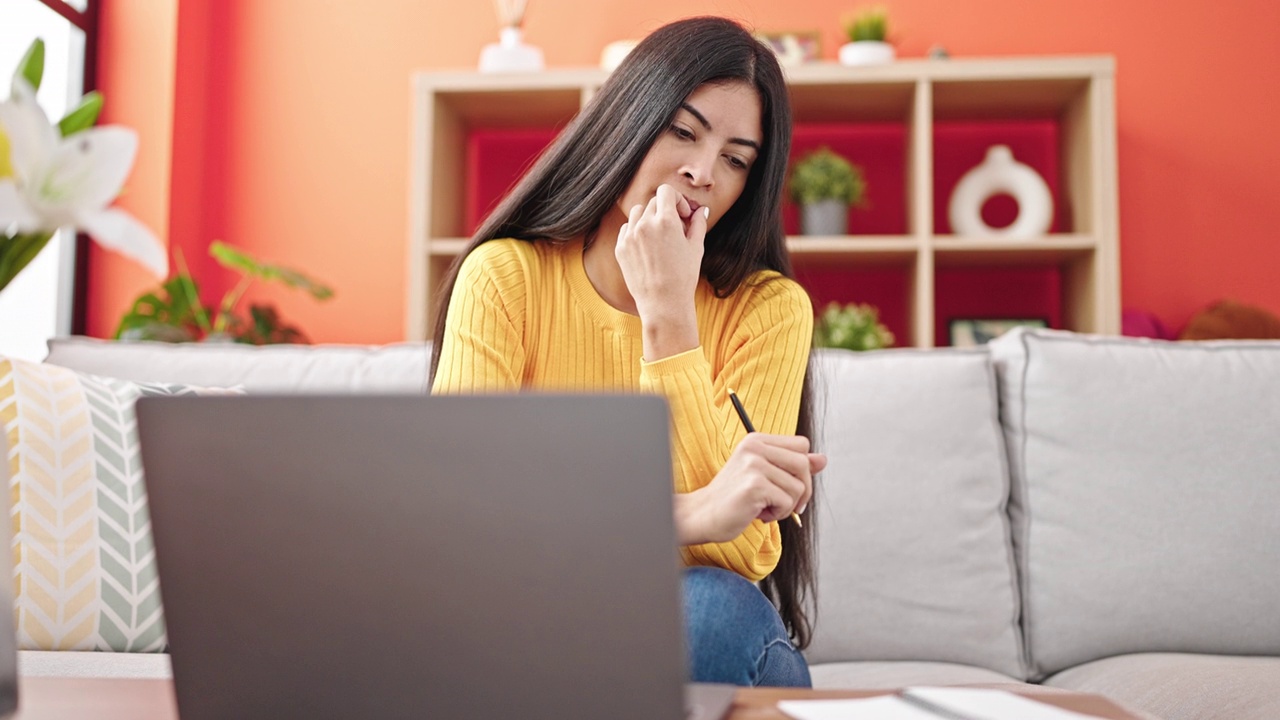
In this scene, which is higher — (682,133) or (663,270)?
(682,133)

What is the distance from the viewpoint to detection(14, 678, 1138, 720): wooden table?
0.57 meters

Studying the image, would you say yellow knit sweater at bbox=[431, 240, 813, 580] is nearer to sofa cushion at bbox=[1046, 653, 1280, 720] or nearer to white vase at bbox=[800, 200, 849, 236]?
sofa cushion at bbox=[1046, 653, 1280, 720]

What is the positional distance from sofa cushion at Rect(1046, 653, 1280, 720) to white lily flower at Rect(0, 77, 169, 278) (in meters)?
1.17

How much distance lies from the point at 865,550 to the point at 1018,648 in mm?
245

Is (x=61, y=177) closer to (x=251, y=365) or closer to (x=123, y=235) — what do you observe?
(x=123, y=235)

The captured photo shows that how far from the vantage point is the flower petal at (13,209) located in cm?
45

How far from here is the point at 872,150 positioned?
2.97 m

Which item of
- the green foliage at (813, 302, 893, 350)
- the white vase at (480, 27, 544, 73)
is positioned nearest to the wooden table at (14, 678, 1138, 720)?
the green foliage at (813, 302, 893, 350)

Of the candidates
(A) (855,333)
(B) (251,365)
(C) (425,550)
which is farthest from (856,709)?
(A) (855,333)

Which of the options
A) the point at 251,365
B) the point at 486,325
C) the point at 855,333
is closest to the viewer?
the point at 486,325

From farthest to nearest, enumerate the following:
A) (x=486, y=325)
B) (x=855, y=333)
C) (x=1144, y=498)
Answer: (x=855, y=333) < (x=1144, y=498) < (x=486, y=325)

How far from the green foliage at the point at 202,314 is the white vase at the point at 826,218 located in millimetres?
1159

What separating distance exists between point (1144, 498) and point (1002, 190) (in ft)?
4.49

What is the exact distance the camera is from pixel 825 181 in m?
2.67
